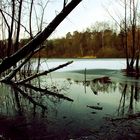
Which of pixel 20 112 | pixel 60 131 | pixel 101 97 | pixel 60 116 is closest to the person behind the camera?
pixel 60 131

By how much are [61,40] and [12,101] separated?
83570 millimetres

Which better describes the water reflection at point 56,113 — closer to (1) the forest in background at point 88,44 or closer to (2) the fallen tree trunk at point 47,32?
(2) the fallen tree trunk at point 47,32

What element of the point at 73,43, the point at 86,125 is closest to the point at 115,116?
the point at 86,125

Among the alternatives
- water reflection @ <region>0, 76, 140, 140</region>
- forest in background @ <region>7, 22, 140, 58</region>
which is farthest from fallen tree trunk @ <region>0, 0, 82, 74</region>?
forest in background @ <region>7, 22, 140, 58</region>

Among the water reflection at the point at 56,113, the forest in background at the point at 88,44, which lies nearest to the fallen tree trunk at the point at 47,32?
the water reflection at the point at 56,113

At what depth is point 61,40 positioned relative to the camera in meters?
94.1

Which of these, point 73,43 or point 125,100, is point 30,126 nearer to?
point 125,100

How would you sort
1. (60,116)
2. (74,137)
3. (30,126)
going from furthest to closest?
(60,116) < (30,126) < (74,137)

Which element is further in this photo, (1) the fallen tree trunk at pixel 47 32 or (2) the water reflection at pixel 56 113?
(2) the water reflection at pixel 56 113

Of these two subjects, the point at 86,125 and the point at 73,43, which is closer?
the point at 86,125

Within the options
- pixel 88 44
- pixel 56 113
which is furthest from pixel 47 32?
pixel 88 44

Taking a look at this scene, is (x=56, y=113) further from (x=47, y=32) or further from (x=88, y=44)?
(x=88, y=44)

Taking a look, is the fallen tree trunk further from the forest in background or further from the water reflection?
the forest in background

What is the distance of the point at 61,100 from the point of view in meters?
11.2
